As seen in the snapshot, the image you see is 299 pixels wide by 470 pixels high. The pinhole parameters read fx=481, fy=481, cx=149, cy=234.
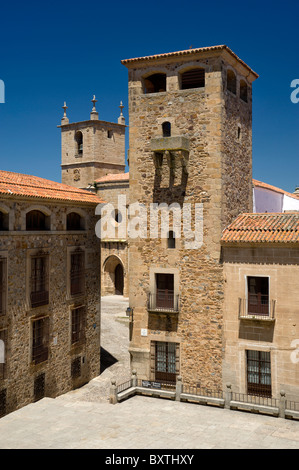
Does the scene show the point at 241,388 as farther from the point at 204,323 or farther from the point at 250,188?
the point at 250,188

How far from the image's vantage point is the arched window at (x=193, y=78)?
71.4ft

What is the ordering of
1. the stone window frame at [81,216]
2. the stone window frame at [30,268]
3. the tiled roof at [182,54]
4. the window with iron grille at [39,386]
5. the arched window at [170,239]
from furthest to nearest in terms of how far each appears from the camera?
1. the stone window frame at [81,216]
2. the window with iron grille at [39,386]
3. the stone window frame at [30,268]
4. the arched window at [170,239]
5. the tiled roof at [182,54]

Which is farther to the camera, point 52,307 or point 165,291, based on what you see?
point 52,307

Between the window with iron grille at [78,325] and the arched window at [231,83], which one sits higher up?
the arched window at [231,83]

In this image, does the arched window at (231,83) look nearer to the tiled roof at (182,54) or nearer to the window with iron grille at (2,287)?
the tiled roof at (182,54)

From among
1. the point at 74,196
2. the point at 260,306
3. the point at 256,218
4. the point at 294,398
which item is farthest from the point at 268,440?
the point at 74,196

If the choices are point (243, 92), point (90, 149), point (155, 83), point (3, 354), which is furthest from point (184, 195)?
point (90, 149)

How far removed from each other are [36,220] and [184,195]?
7067 millimetres

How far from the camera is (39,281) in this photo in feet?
72.8

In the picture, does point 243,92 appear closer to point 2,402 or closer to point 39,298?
point 39,298

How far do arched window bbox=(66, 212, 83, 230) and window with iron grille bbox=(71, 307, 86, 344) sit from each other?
13.8 feet

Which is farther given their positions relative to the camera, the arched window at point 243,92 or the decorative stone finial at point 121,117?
the decorative stone finial at point 121,117

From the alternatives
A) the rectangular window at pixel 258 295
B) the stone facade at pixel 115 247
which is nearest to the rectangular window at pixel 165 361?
the rectangular window at pixel 258 295

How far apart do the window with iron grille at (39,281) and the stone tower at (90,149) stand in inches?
1017
